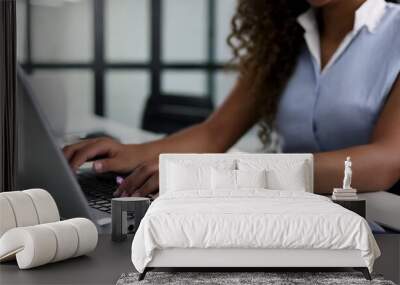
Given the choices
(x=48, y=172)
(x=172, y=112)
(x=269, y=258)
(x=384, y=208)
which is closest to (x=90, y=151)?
(x=48, y=172)

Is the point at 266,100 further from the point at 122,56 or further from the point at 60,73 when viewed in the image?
the point at 60,73

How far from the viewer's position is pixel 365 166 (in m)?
5.47

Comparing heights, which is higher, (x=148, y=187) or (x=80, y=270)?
(x=148, y=187)

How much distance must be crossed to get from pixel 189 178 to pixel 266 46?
1.26m

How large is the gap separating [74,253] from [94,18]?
2060 mm

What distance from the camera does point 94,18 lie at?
581 centimetres

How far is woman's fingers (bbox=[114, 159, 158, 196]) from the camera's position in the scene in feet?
19.0

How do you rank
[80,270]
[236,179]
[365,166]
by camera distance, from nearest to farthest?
[80,270] → [236,179] → [365,166]

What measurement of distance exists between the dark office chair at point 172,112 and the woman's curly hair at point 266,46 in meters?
0.42

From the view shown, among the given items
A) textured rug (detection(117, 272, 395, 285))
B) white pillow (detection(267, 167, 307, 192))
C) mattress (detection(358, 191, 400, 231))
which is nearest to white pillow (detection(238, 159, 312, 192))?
white pillow (detection(267, 167, 307, 192))

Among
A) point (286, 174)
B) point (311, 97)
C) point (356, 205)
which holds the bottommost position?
point (356, 205)

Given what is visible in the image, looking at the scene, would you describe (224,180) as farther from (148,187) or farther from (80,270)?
(80,270)

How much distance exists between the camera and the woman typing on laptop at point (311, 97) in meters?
5.45

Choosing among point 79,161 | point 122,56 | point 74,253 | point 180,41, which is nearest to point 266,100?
point 180,41
